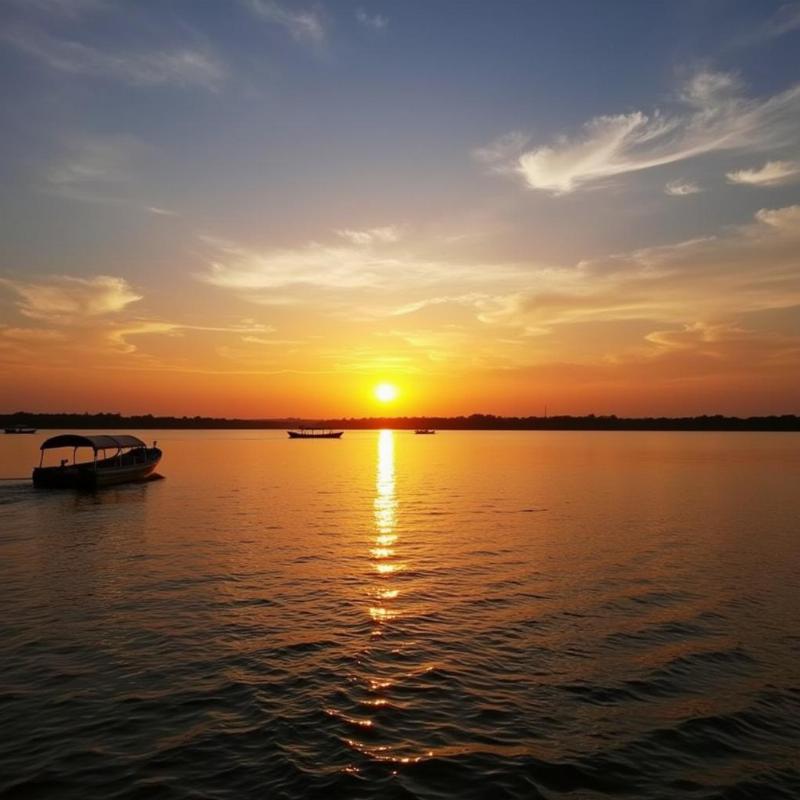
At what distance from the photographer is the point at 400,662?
17141 millimetres

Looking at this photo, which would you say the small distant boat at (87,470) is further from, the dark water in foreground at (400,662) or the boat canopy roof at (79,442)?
the dark water in foreground at (400,662)

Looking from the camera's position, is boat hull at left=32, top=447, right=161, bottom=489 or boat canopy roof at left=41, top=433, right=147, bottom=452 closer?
boat hull at left=32, top=447, right=161, bottom=489

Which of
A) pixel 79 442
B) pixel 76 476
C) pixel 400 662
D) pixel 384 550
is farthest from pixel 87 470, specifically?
pixel 400 662

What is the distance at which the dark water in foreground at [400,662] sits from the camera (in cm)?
1159

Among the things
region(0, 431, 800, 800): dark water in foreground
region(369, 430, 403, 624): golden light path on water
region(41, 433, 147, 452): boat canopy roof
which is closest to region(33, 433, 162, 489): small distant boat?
region(41, 433, 147, 452): boat canopy roof

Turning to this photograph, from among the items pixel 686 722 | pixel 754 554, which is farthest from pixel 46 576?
pixel 754 554

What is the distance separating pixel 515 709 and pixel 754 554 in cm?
2359

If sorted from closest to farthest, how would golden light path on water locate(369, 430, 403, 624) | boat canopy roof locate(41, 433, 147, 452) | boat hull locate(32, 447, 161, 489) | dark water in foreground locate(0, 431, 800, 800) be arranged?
1. dark water in foreground locate(0, 431, 800, 800)
2. golden light path on water locate(369, 430, 403, 624)
3. boat hull locate(32, 447, 161, 489)
4. boat canopy roof locate(41, 433, 147, 452)

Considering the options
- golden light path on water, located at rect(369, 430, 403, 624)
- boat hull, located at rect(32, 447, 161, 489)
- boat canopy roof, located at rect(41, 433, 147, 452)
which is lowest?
golden light path on water, located at rect(369, 430, 403, 624)

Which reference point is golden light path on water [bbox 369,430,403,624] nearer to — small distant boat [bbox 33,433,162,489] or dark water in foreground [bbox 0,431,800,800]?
dark water in foreground [bbox 0,431,800,800]

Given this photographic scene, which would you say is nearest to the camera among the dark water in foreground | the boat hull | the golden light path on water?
Answer: the dark water in foreground

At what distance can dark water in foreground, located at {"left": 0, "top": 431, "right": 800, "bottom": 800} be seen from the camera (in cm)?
1159

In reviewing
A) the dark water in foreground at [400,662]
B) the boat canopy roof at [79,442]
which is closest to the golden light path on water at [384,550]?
the dark water in foreground at [400,662]

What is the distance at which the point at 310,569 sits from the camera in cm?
2867
